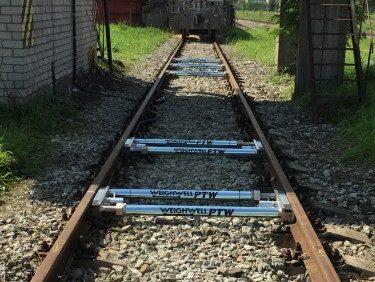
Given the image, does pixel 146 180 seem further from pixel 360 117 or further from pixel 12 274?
pixel 360 117

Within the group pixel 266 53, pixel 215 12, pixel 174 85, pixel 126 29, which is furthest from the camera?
pixel 126 29

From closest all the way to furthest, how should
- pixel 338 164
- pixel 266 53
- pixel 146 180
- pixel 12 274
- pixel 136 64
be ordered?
pixel 12 274 < pixel 146 180 < pixel 338 164 < pixel 136 64 < pixel 266 53

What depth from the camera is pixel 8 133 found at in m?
6.27

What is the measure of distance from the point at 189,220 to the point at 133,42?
16.9 metres

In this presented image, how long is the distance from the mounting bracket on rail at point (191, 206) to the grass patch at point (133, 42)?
418 inches

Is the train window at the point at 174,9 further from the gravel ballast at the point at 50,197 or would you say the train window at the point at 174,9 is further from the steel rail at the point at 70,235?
the steel rail at the point at 70,235

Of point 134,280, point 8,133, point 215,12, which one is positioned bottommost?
point 134,280

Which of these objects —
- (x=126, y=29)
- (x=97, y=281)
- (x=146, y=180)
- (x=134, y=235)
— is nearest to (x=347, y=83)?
(x=146, y=180)

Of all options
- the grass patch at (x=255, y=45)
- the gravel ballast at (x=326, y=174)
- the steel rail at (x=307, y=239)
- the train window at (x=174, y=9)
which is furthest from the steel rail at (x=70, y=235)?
the train window at (x=174, y=9)

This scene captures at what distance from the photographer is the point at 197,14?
2288 cm

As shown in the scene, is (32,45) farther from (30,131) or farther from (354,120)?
(354,120)

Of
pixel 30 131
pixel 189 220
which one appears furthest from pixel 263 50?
pixel 189 220

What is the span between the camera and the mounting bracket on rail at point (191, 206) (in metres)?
4.15

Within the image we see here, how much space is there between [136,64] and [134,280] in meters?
12.3
